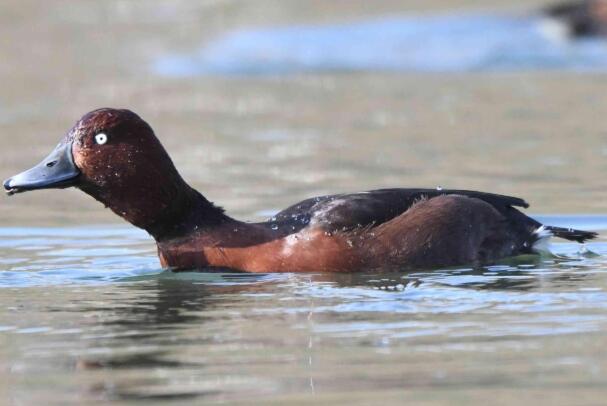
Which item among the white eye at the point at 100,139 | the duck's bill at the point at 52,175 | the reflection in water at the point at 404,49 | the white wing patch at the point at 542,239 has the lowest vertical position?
the white wing patch at the point at 542,239

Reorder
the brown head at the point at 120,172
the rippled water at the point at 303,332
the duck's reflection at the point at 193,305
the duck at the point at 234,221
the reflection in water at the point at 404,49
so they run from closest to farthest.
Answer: the rippled water at the point at 303,332 < the duck's reflection at the point at 193,305 < the duck at the point at 234,221 < the brown head at the point at 120,172 < the reflection in water at the point at 404,49

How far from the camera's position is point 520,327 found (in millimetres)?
7426

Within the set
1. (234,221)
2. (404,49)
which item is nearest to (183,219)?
(234,221)

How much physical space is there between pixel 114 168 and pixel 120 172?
4 cm

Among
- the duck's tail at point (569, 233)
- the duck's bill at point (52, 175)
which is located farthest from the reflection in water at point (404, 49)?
the duck's bill at point (52, 175)

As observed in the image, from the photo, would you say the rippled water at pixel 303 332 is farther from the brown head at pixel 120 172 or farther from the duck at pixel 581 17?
the duck at pixel 581 17

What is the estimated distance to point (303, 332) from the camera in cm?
752

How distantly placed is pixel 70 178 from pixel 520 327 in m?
3.03

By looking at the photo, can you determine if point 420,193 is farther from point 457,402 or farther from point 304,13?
point 304,13

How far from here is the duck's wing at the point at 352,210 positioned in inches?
360

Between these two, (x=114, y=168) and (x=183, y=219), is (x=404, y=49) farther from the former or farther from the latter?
(x=114, y=168)

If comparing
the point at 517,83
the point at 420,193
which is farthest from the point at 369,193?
the point at 517,83

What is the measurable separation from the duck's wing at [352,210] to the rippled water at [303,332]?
338 millimetres

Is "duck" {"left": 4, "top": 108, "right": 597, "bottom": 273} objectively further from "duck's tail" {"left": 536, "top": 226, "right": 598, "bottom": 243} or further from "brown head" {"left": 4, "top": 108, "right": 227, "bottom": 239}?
"duck's tail" {"left": 536, "top": 226, "right": 598, "bottom": 243}
